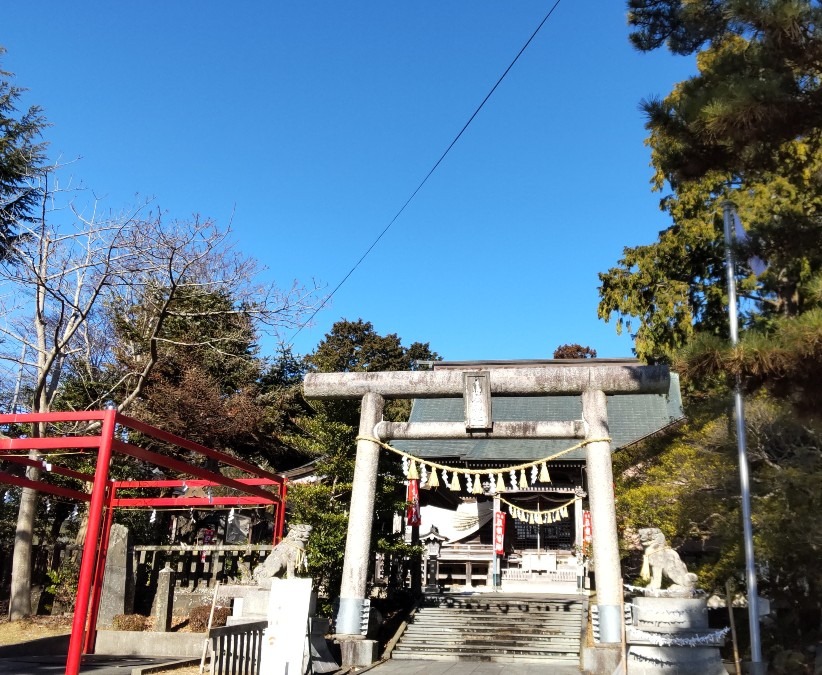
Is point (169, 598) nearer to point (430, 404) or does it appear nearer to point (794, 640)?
point (794, 640)

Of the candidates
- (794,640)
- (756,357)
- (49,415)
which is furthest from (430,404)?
(756,357)

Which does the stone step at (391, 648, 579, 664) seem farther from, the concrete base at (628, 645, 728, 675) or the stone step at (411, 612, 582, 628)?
the concrete base at (628, 645, 728, 675)

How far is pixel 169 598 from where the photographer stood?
11.6m

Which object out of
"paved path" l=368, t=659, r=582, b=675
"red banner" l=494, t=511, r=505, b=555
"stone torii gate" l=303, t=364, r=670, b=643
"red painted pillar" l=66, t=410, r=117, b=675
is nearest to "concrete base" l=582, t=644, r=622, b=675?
"stone torii gate" l=303, t=364, r=670, b=643

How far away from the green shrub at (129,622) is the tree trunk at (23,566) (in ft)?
7.26

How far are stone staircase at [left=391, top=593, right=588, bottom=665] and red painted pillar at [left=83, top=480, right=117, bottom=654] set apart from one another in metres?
5.00

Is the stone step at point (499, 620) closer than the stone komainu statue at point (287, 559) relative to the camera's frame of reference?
No

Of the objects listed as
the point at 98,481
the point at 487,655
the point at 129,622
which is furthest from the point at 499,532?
the point at 98,481

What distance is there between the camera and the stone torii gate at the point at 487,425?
10023mm

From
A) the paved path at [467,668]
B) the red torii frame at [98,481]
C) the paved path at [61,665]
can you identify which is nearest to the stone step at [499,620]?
the paved path at [467,668]

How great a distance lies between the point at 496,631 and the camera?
12.3 m

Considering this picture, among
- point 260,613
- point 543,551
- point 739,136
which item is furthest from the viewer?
point 543,551

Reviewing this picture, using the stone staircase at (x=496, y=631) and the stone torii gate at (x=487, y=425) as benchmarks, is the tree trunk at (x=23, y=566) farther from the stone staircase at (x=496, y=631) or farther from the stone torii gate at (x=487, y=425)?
the stone staircase at (x=496, y=631)

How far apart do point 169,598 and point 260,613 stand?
10.3ft
